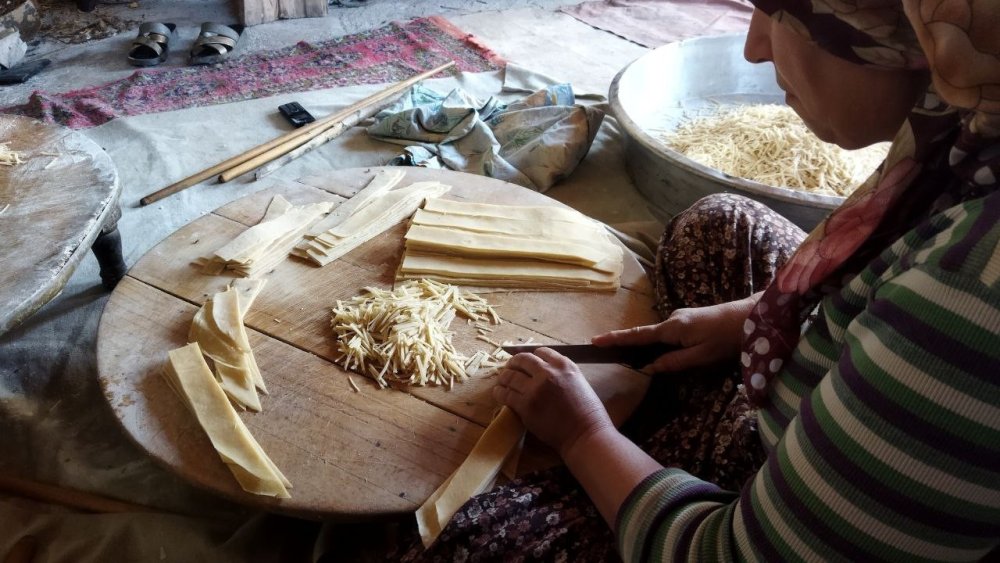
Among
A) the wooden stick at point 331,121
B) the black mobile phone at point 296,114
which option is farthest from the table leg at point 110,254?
the black mobile phone at point 296,114

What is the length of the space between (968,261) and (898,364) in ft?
0.37

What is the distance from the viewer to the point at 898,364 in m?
0.69

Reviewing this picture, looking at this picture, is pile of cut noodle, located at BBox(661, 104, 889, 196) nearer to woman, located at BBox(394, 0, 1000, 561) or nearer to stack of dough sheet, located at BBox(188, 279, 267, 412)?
woman, located at BBox(394, 0, 1000, 561)

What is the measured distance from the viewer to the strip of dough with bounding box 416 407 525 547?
44.7 inches

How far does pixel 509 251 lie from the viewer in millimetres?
1638

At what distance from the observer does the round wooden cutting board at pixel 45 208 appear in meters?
1.48

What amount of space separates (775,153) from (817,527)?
221cm

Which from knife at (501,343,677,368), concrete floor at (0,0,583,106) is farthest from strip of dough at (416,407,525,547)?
concrete floor at (0,0,583,106)

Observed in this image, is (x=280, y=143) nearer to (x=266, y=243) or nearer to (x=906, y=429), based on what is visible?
(x=266, y=243)

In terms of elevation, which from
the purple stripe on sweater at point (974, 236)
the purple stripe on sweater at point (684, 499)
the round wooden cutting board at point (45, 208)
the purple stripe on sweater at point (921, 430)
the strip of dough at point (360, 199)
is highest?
the purple stripe on sweater at point (974, 236)

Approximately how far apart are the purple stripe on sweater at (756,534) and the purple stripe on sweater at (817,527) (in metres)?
0.04

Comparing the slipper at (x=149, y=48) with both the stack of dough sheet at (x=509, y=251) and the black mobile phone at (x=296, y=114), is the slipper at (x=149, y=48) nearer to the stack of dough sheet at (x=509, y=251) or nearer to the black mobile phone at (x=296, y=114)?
the black mobile phone at (x=296, y=114)

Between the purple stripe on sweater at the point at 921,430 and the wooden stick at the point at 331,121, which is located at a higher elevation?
the purple stripe on sweater at the point at 921,430

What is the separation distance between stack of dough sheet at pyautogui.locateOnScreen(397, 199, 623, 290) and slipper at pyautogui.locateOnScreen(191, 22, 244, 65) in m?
2.73
